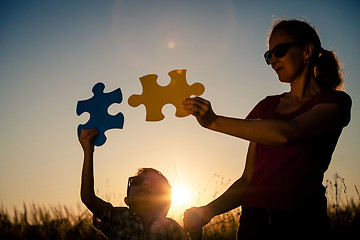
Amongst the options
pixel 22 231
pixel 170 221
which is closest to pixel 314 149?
pixel 170 221

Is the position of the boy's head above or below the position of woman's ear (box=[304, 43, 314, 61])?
below

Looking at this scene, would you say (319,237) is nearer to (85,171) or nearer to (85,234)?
(85,171)

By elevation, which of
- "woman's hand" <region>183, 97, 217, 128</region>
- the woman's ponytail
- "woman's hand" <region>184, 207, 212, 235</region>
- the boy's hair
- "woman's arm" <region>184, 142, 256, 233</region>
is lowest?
"woman's hand" <region>184, 207, 212, 235</region>

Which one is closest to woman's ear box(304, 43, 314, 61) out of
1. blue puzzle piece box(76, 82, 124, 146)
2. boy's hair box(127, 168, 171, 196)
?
blue puzzle piece box(76, 82, 124, 146)

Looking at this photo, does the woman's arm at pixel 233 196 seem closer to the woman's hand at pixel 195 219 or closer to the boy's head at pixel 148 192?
the woman's hand at pixel 195 219

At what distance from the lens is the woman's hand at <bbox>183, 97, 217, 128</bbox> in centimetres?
181

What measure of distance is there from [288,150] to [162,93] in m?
0.96

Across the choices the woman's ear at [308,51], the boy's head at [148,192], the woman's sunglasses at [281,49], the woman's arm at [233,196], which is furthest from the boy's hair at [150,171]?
the woman's ear at [308,51]

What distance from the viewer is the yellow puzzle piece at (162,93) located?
2373 mm

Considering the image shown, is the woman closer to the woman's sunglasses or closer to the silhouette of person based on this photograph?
the woman's sunglasses

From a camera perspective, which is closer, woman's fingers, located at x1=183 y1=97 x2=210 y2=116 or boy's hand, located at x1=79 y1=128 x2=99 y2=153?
woman's fingers, located at x1=183 y1=97 x2=210 y2=116

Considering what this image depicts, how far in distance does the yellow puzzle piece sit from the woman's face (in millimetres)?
490

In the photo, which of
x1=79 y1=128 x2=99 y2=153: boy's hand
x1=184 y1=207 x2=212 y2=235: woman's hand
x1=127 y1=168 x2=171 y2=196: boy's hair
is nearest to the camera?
x1=184 y1=207 x2=212 y2=235: woman's hand

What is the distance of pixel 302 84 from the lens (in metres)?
2.15
